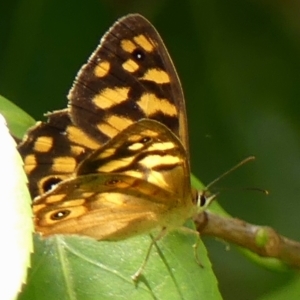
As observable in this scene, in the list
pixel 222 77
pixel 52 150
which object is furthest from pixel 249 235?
pixel 222 77

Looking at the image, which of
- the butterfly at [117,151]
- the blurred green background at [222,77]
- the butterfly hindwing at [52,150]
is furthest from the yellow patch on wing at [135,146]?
the blurred green background at [222,77]

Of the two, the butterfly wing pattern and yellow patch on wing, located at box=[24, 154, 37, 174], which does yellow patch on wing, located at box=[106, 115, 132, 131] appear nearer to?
the butterfly wing pattern

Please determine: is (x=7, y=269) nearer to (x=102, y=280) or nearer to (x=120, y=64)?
(x=102, y=280)

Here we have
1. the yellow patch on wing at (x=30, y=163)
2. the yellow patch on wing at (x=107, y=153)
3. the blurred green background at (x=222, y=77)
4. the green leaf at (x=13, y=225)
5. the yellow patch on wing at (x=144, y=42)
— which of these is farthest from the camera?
the blurred green background at (x=222, y=77)

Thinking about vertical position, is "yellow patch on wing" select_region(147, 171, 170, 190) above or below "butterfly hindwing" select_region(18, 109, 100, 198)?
below

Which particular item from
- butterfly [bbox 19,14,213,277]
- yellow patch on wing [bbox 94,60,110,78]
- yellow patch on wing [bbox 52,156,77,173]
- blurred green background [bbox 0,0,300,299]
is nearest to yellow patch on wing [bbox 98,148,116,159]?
butterfly [bbox 19,14,213,277]

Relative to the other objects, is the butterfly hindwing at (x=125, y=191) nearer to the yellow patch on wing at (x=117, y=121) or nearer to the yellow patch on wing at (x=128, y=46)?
the yellow patch on wing at (x=117, y=121)
